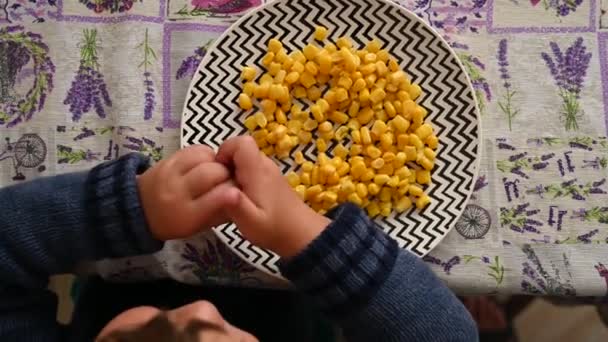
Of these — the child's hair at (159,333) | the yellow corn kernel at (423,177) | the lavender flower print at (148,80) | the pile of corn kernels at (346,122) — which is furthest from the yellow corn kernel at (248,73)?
the child's hair at (159,333)

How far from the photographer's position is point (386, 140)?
663 millimetres

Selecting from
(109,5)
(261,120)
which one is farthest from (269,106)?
(109,5)

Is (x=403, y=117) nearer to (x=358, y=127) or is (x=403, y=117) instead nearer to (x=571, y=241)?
(x=358, y=127)

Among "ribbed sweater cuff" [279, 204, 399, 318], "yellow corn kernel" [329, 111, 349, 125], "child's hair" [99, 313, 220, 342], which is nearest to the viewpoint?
"child's hair" [99, 313, 220, 342]

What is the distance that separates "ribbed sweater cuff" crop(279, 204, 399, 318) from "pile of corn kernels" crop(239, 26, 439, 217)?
66 millimetres

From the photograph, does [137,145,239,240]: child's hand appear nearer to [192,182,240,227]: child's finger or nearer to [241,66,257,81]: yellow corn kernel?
[192,182,240,227]: child's finger

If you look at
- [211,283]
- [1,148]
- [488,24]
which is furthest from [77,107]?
[488,24]

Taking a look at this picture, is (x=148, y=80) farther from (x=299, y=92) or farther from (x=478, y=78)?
(x=478, y=78)

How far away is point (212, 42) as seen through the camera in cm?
71

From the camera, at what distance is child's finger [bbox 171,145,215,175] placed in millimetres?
596

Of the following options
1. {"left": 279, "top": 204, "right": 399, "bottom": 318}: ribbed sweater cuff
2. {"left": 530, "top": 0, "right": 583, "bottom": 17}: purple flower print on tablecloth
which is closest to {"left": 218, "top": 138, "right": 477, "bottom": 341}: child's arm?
{"left": 279, "top": 204, "right": 399, "bottom": 318}: ribbed sweater cuff

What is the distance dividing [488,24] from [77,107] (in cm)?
46

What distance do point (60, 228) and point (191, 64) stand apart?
23 cm

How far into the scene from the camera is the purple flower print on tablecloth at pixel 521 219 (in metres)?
0.68
